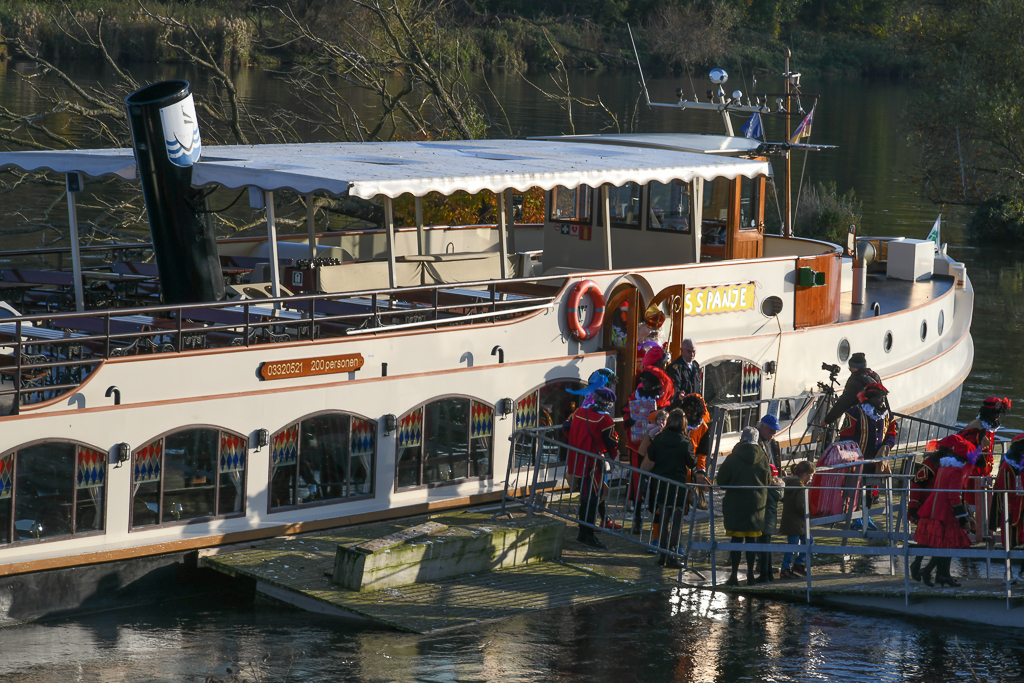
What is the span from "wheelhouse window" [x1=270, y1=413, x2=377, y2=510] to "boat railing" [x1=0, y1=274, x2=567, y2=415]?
89 centimetres

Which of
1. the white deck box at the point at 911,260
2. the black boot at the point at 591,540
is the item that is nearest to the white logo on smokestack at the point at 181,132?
the black boot at the point at 591,540

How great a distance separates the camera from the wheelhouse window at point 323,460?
38.5 feet

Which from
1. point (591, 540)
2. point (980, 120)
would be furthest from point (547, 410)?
point (980, 120)

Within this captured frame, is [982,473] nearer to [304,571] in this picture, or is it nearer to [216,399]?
[304,571]

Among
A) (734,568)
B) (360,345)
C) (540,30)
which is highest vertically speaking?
(540,30)

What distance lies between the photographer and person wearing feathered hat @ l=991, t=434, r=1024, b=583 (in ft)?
A: 37.3

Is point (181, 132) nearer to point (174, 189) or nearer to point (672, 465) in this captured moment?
point (174, 189)

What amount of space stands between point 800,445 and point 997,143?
26.7m

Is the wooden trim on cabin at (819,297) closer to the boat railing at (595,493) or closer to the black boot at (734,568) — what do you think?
the boat railing at (595,493)

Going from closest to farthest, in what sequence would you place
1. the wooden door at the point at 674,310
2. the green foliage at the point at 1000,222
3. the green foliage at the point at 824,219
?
the wooden door at the point at 674,310
the green foliage at the point at 824,219
the green foliage at the point at 1000,222

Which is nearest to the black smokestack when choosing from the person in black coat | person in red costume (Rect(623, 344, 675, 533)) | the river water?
the river water

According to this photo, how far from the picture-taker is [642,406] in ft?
42.4

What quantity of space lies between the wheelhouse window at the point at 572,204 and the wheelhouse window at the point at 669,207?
1.01 meters

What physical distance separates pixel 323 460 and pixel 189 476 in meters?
1.38
